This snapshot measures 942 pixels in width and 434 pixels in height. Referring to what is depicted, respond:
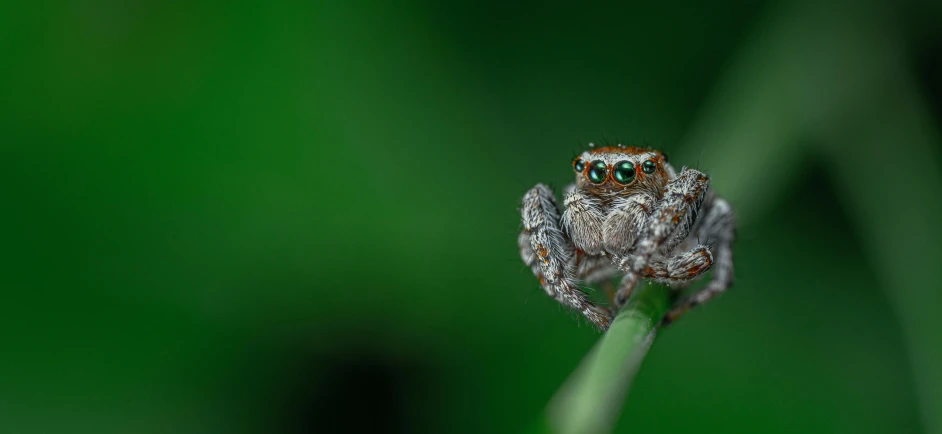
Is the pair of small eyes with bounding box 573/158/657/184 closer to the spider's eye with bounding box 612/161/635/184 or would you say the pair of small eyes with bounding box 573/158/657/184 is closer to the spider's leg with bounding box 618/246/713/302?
the spider's eye with bounding box 612/161/635/184

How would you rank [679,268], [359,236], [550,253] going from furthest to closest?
1. [359,236]
2. [550,253]
3. [679,268]

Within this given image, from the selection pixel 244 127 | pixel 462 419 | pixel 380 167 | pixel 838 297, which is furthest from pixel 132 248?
pixel 838 297

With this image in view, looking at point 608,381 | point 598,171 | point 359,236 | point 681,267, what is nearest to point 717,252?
point 681,267

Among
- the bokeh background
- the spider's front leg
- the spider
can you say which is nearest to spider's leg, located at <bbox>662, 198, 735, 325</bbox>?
the spider

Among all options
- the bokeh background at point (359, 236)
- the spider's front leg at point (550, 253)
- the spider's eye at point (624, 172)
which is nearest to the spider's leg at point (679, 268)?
the spider's front leg at point (550, 253)

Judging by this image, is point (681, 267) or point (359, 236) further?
point (359, 236)

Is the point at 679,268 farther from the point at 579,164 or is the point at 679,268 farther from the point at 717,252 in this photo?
the point at 579,164
